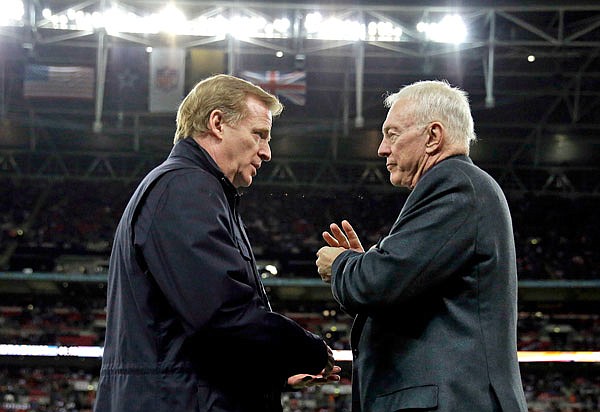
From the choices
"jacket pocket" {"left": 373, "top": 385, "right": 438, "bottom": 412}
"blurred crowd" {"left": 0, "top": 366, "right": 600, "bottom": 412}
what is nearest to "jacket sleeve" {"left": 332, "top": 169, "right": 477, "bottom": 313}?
"jacket pocket" {"left": 373, "top": 385, "right": 438, "bottom": 412}

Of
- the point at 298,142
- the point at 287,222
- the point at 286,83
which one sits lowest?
the point at 287,222

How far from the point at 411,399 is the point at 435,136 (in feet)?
2.75

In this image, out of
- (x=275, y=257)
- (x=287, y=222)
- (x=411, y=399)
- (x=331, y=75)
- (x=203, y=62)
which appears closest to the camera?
(x=411, y=399)

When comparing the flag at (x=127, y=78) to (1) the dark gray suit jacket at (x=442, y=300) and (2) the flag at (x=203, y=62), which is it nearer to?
(2) the flag at (x=203, y=62)

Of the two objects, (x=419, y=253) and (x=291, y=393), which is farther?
(x=291, y=393)

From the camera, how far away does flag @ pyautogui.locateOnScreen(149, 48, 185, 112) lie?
19.4 meters

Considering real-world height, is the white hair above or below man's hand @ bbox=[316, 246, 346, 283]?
above

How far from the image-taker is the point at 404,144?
3010mm

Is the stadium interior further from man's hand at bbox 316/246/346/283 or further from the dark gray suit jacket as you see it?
the dark gray suit jacket

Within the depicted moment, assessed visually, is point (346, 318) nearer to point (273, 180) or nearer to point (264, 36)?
point (273, 180)

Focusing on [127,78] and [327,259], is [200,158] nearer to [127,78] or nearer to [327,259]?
[327,259]

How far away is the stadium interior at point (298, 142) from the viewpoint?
19.5m

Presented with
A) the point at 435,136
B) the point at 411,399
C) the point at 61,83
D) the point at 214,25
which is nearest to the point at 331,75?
the point at 214,25

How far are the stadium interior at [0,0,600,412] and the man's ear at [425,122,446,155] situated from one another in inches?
590
